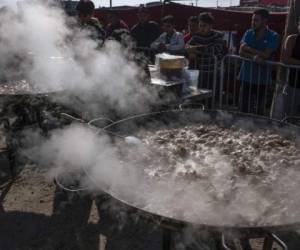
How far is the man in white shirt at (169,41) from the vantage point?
7.21m

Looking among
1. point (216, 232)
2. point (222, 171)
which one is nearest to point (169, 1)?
point (222, 171)

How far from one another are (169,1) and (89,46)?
608 cm

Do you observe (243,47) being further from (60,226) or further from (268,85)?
(60,226)

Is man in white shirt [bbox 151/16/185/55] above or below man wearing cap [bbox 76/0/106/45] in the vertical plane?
below

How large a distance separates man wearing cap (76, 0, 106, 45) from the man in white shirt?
1.43 metres

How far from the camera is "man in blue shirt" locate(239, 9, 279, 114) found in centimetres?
572

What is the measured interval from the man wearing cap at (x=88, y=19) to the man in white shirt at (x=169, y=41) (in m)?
1.43

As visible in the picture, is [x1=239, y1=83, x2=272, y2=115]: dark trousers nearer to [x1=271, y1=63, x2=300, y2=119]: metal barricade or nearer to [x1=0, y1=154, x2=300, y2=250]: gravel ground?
[x1=271, y1=63, x2=300, y2=119]: metal barricade

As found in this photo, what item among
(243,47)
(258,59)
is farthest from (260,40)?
(258,59)

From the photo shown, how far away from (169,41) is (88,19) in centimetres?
193

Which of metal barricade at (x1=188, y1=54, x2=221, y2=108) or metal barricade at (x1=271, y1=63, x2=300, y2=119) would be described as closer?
metal barricade at (x1=271, y1=63, x2=300, y2=119)

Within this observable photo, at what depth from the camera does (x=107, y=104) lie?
5.19 m

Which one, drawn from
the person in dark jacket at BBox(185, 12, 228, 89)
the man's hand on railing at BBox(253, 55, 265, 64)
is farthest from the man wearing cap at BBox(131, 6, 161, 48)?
the man's hand on railing at BBox(253, 55, 265, 64)

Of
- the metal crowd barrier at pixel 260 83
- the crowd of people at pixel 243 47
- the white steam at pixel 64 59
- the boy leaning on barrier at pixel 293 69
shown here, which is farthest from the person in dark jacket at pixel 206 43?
the white steam at pixel 64 59
